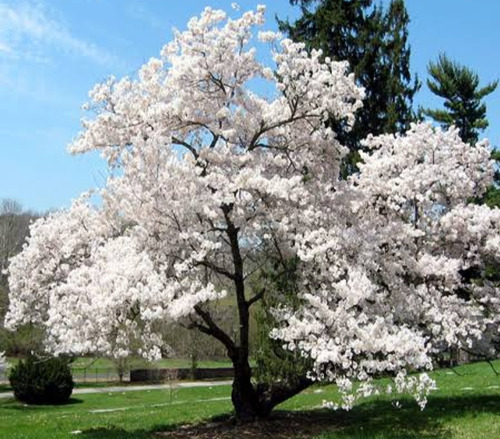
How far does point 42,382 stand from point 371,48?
18799 millimetres

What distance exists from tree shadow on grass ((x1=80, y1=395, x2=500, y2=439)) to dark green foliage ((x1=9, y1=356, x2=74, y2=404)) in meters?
15.3

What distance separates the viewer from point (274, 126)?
38.6ft

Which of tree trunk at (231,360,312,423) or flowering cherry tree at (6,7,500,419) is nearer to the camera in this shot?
flowering cherry tree at (6,7,500,419)

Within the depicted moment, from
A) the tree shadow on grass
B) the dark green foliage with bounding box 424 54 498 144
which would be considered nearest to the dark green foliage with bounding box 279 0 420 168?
the dark green foliage with bounding box 424 54 498 144

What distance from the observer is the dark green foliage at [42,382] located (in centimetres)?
2625

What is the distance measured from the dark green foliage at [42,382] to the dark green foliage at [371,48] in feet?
50.8

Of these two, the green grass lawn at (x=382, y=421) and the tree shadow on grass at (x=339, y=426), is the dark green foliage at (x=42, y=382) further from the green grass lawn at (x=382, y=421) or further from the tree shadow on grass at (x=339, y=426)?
the tree shadow on grass at (x=339, y=426)

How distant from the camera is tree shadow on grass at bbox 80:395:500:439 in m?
10.5

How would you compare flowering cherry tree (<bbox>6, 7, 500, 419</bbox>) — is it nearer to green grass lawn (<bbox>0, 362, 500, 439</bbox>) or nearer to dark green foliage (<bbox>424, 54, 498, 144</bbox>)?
green grass lawn (<bbox>0, 362, 500, 439</bbox>)

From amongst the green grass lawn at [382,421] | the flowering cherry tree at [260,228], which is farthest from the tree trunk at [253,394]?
the green grass lawn at [382,421]

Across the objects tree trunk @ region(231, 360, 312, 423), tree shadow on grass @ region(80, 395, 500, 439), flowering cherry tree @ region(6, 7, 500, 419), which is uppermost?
flowering cherry tree @ region(6, 7, 500, 419)

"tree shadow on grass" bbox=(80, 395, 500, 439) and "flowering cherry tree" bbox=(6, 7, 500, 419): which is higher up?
"flowering cherry tree" bbox=(6, 7, 500, 419)

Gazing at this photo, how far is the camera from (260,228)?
1118cm

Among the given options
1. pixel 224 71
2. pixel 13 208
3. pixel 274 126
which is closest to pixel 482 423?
pixel 274 126
